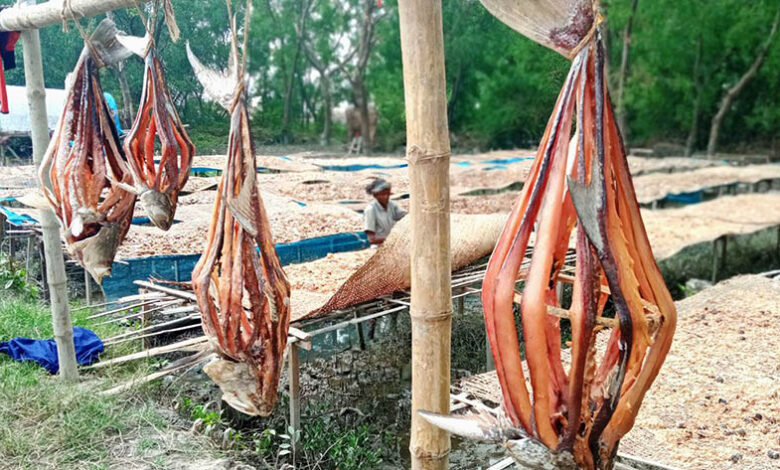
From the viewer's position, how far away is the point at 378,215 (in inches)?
232

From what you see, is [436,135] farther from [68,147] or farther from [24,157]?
[24,157]

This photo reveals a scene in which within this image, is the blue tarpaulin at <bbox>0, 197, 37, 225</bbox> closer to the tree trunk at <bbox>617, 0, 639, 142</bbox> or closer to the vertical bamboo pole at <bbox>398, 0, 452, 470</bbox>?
the vertical bamboo pole at <bbox>398, 0, 452, 470</bbox>

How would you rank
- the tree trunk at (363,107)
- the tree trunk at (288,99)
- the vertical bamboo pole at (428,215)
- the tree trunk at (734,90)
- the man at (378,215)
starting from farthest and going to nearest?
the tree trunk at (734,90), the tree trunk at (363,107), the man at (378,215), the tree trunk at (288,99), the vertical bamboo pole at (428,215)

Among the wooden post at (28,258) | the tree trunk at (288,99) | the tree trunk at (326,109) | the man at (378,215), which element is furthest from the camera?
the tree trunk at (326,109)

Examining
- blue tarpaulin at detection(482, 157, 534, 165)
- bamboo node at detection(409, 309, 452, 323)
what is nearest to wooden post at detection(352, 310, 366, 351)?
blue tarpaulin at detection(482, 157, 534, 165)

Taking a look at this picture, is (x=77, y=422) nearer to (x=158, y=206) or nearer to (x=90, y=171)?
(x=90, y=171)

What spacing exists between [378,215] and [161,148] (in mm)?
3799

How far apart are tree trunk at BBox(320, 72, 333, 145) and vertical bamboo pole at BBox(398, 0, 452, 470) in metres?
5.12

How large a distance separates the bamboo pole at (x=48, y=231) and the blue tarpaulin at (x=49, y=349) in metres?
0.37

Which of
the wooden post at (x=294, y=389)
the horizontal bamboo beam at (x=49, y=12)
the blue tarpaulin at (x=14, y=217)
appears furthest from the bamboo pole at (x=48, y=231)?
the blue tarpaulin at (x=14, y=217)

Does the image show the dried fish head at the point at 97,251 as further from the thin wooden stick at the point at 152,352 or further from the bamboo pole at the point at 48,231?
the thin wooden stick at the point at 152,352

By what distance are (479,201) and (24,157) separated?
484cm

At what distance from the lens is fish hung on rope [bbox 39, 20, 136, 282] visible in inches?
85.8

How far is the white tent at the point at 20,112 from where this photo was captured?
4.89m
